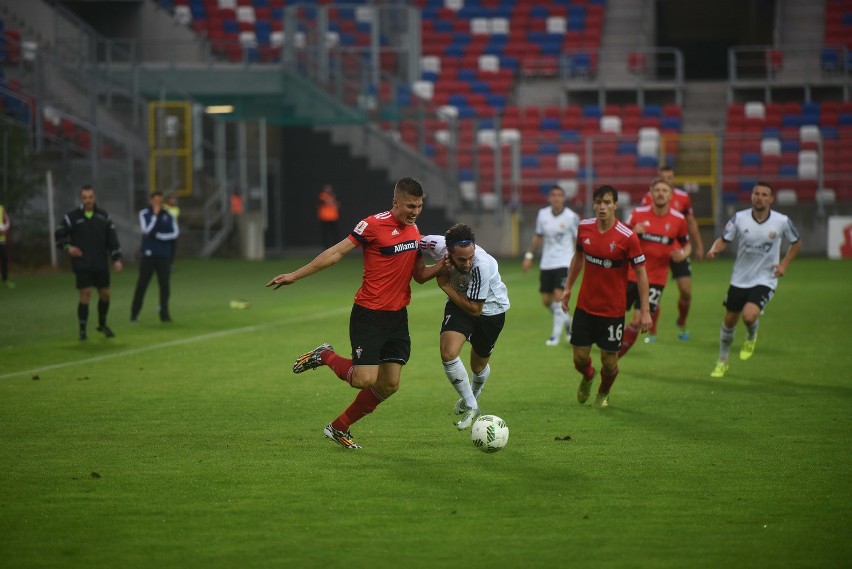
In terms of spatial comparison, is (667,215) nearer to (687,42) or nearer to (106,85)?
(106,85)

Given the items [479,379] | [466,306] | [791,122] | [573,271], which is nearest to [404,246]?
[466,306]

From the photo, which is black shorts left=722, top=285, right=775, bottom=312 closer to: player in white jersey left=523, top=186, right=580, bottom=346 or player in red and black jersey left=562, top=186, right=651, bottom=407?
player in red and black jersey left=562, top=186, right=651, bottom=407

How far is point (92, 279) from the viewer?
54.4 feet

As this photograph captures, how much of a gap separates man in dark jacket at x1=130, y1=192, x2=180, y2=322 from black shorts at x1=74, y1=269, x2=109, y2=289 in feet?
7.01

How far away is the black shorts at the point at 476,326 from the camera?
9.81m

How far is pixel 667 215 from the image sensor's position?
1536cm

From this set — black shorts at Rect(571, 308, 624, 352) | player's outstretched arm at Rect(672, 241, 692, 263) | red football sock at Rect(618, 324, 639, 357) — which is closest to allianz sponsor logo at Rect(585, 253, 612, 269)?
black shorts at Rect(571, 308, 624, 352)

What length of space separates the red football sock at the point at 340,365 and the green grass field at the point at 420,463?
1.90ft

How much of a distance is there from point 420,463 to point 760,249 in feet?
19.5

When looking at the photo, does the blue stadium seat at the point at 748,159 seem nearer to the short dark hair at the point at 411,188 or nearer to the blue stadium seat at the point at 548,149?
the blue stadium seat at the point at 548,149

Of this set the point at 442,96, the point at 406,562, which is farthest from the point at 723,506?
the point at 442,96

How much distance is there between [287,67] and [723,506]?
103 ft

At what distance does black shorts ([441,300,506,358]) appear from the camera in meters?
9.81

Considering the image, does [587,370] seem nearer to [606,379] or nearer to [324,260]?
[606,379]
